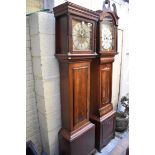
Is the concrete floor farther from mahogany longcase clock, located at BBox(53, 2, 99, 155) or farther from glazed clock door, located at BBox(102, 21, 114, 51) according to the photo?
glazed clock door, located at BBox(102, 21, 114, 51)

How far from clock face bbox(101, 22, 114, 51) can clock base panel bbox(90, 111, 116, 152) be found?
88cm

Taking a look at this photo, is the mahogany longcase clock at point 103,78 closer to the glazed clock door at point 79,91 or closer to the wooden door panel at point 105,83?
the wooden door panel at point 105,83

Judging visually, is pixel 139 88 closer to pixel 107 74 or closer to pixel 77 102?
pixel 77 102

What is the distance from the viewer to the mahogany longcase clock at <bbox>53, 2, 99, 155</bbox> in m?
1.46

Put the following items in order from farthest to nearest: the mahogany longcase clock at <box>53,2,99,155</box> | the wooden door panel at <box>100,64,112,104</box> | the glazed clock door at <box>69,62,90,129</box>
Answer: the wooden door panel at <box>100,64,112,104</box>, the glazed clock door at <box>69,62,90,129</box>, the mahogany longcase clock at <box>53,2,99,155</box>

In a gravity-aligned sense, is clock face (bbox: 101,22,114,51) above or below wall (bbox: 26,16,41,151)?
above

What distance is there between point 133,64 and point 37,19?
Result: 49.1 inches

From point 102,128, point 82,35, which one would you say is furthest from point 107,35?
point 102,128

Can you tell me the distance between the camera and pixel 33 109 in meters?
1.73

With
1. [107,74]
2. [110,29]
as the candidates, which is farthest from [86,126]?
[110,29]

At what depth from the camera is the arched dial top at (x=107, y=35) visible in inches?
73.8

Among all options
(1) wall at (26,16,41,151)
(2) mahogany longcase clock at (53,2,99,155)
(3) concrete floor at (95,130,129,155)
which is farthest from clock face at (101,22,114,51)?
(3) concrete floor at (95,130,129,155)
